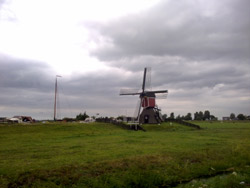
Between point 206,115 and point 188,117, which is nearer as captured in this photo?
point 188,117

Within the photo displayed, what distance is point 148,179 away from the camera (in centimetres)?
1102

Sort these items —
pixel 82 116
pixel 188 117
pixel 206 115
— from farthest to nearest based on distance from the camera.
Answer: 1. pixel 206 115
2. pixel 188 117
3. pixel 82 116

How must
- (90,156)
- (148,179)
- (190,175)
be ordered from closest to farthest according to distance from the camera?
(148,179) → (190,175) → (90,156)

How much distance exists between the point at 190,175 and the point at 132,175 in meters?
3.26

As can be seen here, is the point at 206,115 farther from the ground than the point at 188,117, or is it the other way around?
the point at 206,115

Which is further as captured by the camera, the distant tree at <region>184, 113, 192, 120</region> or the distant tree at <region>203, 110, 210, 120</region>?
the distant tree at <region>203, 110, 210, 120</region>

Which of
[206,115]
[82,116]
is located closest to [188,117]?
[206,115]

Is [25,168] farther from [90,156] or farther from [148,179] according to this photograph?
[148,179]

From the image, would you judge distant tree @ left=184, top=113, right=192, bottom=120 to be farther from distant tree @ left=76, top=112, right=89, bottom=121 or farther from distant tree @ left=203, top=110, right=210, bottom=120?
distant tree @ left=76, top=112, right=89, bottom=121

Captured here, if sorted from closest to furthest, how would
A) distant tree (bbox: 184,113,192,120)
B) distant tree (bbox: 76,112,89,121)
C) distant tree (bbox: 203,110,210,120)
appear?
distant tree (bbox: 76,112,89,121) → distant tree (bbox: 184,113,192,120) → distant tree (bbox: 203,110,210,120)

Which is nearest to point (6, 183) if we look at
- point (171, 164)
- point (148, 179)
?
point (148, 179)

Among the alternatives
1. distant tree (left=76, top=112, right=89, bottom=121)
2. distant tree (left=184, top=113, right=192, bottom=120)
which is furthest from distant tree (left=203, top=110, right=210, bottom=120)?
distant tree (left=76, top=112, right=89, bottom=121)

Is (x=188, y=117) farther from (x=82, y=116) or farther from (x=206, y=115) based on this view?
(x=82, y=116)

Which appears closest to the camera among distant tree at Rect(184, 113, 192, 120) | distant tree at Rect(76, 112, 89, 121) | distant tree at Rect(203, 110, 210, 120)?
distant tree at Rect(76, 112, 89, 121)
